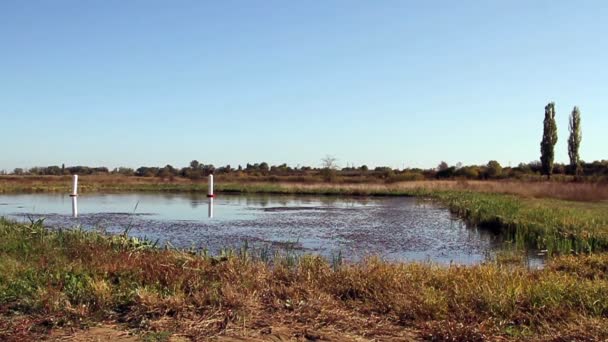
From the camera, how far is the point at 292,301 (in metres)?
5.19

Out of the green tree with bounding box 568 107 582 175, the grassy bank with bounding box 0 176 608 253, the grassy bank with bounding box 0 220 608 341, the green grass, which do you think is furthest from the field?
the green tree with bounding box 568 107 582 175

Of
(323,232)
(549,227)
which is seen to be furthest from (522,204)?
(323,232)

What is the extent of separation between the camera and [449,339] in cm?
429

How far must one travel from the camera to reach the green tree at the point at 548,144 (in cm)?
5559

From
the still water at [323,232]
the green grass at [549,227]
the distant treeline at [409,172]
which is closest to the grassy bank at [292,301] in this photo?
the still water at [323,232]

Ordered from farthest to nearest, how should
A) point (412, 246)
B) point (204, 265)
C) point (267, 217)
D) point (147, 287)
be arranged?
1. point (267, 217)
2. point (412, 246)
3. point (204, 265)
4. point (147, 287)

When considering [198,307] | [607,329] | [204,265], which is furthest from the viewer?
[204,265]

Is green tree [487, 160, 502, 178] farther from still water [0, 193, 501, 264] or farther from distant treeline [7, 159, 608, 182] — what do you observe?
still water [0, 193, 501, 264]

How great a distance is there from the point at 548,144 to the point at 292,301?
5618 cm

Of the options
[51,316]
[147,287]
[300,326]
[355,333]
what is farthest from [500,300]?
[51,316]

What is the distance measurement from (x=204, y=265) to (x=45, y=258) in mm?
2350

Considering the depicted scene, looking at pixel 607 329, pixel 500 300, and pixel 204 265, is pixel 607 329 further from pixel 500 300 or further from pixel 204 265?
pixel 204 265

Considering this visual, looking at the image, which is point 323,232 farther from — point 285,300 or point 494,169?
point 494,169

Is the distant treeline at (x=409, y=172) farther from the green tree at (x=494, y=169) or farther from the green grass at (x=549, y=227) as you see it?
the green grass at (x=549, y=227)
